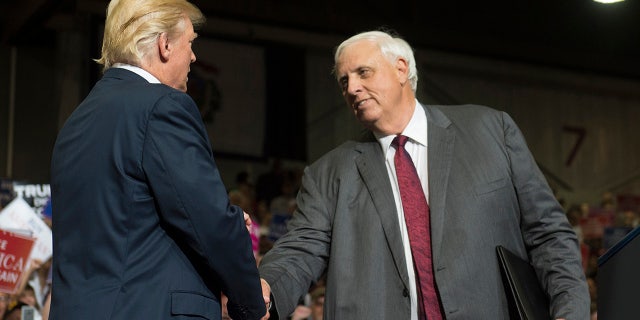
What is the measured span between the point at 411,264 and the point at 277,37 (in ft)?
35.4

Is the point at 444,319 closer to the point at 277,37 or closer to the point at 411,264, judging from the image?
the point at 411,264

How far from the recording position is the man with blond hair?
7.46ft

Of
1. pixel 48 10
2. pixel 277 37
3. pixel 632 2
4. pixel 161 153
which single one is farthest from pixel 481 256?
pixel 632 2

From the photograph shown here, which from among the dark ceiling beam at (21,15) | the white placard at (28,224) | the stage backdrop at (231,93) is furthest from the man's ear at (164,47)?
the stage backdrop at (231,93)

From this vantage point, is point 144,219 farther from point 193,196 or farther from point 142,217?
point 193,196

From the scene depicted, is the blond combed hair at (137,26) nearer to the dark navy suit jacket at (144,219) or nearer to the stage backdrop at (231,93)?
the dark navy suit jacket at (144,219)

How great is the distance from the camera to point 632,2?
14445mm

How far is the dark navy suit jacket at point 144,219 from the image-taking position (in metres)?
2.27

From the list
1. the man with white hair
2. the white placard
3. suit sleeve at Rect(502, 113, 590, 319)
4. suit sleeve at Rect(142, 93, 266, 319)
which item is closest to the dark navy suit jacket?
suit sleeve at Rect(142, 93, 266, 319)

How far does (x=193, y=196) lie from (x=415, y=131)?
3.65ft

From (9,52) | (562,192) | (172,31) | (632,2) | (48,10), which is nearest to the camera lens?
(172,31)

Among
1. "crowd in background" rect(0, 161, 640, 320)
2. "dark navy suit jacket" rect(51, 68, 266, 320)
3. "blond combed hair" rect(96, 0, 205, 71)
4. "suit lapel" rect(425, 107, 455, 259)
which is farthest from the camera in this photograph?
"crowd in background" rect(0, 161, 640, 320)

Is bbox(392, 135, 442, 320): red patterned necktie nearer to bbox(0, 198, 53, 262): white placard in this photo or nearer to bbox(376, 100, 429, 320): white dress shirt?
bbox(376, 100, 429, 320): white dress shirt

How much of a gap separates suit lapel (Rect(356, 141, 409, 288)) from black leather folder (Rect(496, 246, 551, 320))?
278 mm
